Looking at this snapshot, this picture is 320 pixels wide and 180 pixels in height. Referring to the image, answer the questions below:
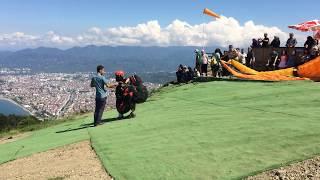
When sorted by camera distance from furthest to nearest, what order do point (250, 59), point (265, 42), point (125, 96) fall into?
point (265, 42) → point (250, 59) → point (125, 96)

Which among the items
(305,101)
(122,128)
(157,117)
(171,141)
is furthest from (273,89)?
(171,141)

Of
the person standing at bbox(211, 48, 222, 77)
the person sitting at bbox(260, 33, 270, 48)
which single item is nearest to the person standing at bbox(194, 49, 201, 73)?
the person standing at bbox(211, 48, 222, 77)

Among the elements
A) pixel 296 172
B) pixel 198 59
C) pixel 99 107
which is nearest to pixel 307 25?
pixel 198 59

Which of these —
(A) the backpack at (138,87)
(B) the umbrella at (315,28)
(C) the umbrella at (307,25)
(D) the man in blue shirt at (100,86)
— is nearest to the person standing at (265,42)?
(C) the umbrella at (307,25)

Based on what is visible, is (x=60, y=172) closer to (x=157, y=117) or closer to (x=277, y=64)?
(x=157, y=117)

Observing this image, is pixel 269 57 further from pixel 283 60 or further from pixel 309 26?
pixel 309 26
